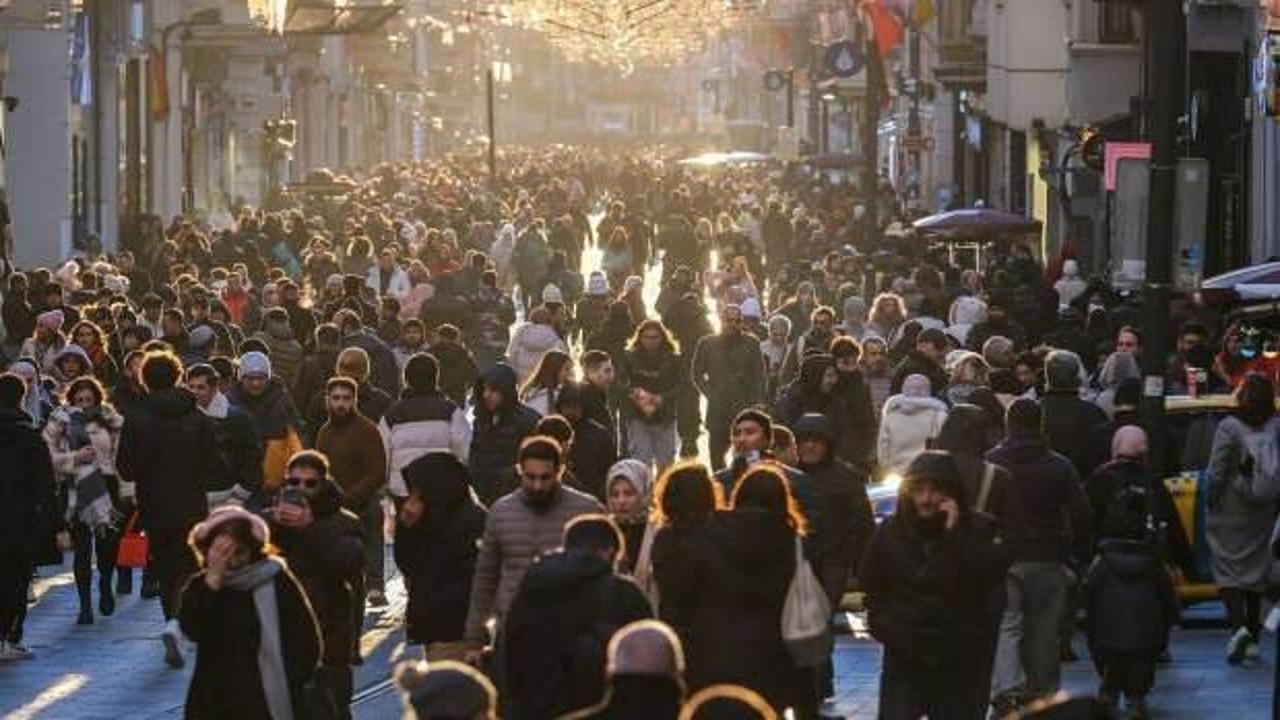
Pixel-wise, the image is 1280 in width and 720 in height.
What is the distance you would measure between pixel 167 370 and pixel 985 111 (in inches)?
1647

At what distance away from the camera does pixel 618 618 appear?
11.6m

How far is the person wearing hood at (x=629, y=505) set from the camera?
14711 mm

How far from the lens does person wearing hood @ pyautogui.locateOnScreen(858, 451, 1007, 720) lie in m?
14.0

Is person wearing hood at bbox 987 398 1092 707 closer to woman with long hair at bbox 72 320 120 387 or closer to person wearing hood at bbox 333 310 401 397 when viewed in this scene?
person wearing hood at bbox 333 310 401 397

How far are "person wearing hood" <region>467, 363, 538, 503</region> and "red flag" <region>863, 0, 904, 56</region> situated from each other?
124 feet

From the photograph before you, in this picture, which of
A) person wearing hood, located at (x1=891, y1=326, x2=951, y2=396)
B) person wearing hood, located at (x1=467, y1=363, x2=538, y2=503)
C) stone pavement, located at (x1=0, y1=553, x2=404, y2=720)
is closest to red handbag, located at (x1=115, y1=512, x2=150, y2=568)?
stone pavement, located at (x1=0, y1=553, x2=404, y2=720)

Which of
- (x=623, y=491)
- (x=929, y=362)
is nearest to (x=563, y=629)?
(x=623, y=491)

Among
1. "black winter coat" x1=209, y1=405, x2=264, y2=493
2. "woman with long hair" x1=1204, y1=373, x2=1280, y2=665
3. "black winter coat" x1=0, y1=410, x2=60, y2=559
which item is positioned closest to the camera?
"black winter coat" x1=0, y1=410, x2=60, y2=559

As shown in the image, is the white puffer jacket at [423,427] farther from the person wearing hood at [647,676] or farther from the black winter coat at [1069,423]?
the person wearing hood at [647,676]

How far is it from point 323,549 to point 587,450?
189 inches

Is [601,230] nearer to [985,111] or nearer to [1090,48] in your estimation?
[985,111]

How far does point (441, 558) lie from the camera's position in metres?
15.7

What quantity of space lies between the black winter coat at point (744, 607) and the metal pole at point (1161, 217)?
5.67 m

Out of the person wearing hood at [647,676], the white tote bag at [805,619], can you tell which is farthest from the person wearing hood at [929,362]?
the person wearing hood at [647,676]
